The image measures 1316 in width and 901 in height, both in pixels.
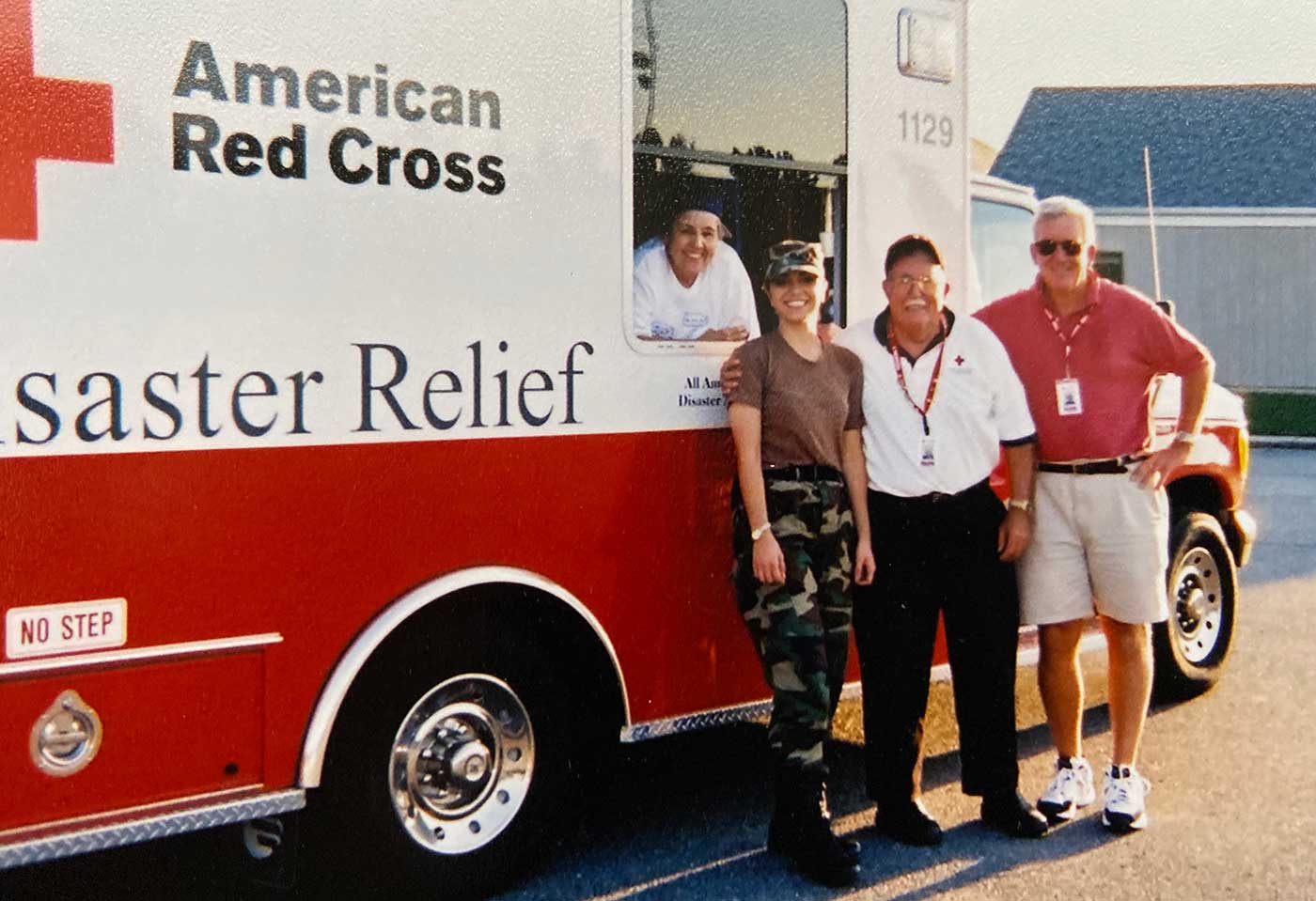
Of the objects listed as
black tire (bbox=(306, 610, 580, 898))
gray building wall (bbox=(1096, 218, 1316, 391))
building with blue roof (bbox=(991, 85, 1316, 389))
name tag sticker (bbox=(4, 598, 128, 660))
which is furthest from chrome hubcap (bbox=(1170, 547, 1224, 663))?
gray building wall (bbox=(1096, 218, 1316, 391))

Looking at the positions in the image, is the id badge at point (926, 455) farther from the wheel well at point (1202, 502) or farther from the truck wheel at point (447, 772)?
the wheel well at point (1202, 502)

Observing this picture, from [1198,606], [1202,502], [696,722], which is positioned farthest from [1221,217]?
[696,722]

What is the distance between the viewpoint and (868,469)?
15.9 feet

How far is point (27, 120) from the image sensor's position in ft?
11.4

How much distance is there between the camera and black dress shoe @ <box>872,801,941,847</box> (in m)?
4.89

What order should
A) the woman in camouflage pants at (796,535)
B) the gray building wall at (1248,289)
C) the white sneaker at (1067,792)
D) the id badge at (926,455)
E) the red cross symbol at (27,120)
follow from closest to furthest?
the red cross symbol at (27,120) → the woman in camouflage pants at (796,535) → the id badge at (926,455) → the white sneaker at (1067,792) → the gray building wall at (1248,289)

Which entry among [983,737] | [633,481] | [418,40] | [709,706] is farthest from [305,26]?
[983,737]

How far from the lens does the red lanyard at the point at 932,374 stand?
479cm

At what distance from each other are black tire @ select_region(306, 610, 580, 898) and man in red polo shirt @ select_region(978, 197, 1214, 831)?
158cm

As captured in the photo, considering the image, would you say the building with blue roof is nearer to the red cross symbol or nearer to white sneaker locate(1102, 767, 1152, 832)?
white sneaker locate(1102, 767, 1152, 832)

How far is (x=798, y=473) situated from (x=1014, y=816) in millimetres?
1259

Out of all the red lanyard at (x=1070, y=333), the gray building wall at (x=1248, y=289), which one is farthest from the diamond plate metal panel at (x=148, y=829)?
the gray building wall at (x=1248, y=289)

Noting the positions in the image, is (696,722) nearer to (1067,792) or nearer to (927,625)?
(927,625)

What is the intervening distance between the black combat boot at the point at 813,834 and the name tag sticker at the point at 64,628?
1866 millimetres
